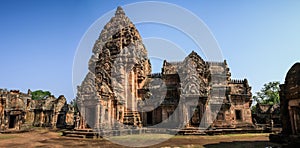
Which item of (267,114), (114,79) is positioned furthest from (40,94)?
(267,114)

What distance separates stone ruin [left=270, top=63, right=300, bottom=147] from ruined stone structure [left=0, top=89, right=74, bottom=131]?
2936cm

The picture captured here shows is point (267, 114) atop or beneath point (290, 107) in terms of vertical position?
beneath

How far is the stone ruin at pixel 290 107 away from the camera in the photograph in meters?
11.4

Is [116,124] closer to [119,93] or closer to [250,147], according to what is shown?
[119,93]

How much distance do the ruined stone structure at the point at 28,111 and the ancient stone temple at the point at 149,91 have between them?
41.0 feet

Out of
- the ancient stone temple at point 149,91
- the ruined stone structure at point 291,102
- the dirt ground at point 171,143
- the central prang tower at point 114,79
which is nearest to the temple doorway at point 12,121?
the central prang tower at point 114,79

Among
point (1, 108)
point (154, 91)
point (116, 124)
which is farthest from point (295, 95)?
point (1, 108)

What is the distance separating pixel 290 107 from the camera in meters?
12.2

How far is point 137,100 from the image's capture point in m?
26.6

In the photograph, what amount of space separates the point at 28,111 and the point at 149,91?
22.5 metres

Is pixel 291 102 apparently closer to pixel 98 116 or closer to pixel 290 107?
pixel 290 107

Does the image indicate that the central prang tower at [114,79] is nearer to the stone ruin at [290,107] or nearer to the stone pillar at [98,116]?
the stone pillar at [98,116]

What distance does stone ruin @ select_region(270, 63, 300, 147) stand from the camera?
11.4 m

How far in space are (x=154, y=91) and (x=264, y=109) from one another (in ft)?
69.3
